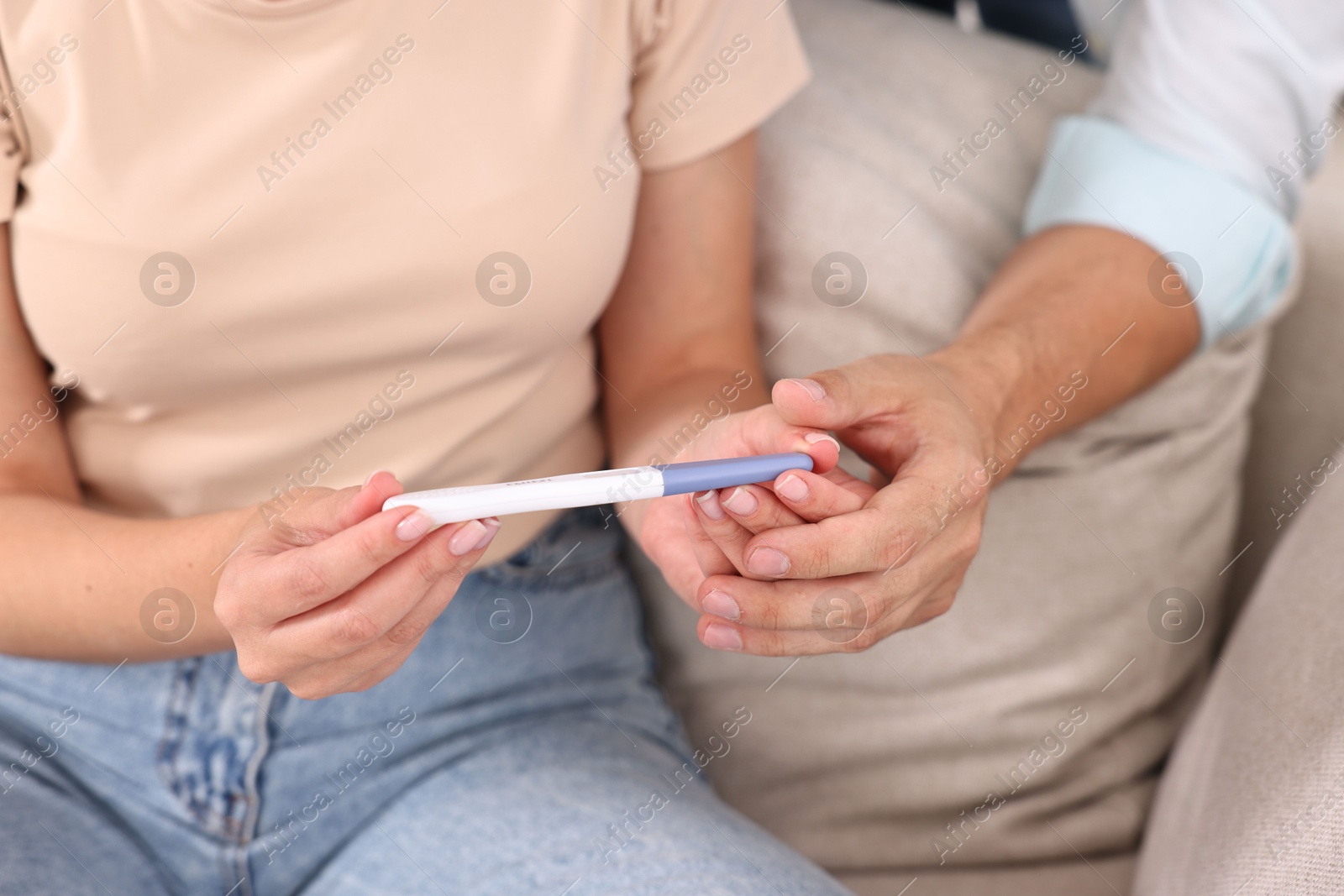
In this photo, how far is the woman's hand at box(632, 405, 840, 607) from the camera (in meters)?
0.53

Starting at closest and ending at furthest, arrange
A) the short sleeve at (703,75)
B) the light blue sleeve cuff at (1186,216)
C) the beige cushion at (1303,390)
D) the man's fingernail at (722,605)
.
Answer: the man's fingernail at (722,605) → the short sleeve at (703,75) → the light blue sleeve cuff at (1186,216) → the beige cushion at (1303,390)

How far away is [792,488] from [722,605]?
9 centimetres

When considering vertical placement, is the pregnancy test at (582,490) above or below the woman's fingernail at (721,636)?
above

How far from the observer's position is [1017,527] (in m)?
0.82

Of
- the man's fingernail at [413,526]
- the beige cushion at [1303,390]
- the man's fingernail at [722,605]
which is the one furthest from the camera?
the beige cushion at [1303,390]

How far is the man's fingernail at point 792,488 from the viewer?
506 millimetres

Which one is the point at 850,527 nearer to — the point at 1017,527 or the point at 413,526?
→ the point at 413,526

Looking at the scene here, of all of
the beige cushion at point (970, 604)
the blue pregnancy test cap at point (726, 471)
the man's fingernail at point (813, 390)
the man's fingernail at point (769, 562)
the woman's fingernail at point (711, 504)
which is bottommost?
the beige cushion at point (970, 604)

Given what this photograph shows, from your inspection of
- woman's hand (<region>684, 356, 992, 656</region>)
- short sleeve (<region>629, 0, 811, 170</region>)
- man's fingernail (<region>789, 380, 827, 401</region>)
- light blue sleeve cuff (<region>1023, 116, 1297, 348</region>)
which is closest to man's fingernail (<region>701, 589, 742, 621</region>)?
woman's hand (<region>684, 356, 992, 656</region>)

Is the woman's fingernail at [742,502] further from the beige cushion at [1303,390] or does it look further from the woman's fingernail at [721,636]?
the beige cushion at [1303,390]

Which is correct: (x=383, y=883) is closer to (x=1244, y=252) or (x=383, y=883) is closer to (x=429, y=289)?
(x=429, y=289)

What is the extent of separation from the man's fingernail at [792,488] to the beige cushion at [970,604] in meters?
0.34

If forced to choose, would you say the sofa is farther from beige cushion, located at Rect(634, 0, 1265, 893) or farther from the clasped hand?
the clasped hand

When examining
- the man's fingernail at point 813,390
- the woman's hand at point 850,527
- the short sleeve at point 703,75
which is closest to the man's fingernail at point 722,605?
the woman's hand at point 850,527
